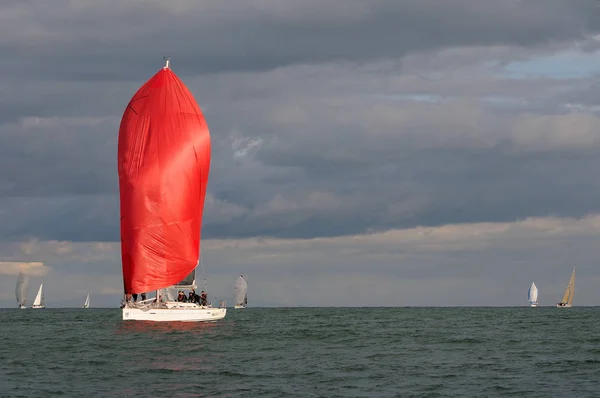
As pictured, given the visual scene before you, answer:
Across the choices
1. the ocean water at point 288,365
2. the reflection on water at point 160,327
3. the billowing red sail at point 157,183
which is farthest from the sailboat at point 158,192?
the ocean water at point 288,365

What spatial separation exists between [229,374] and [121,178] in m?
39.8

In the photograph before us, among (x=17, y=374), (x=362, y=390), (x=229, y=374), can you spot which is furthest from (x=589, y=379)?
(x=17, y=374)

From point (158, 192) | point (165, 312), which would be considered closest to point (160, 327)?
point (165, 312)

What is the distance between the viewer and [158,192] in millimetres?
82438

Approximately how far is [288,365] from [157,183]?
3363 cm

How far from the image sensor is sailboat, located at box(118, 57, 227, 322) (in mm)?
82438

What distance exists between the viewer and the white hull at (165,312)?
263 feet

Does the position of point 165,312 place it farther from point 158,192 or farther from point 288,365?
point 288,365

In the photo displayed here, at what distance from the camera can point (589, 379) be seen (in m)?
46.1

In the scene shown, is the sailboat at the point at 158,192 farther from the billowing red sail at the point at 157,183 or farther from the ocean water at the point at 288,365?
the ocean water at the point at 288,365

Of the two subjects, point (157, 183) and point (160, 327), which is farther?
point (157, 183)

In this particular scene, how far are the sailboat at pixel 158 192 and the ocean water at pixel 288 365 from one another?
5466 mm

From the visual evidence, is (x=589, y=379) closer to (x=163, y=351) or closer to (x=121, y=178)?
(x=163, y=351)

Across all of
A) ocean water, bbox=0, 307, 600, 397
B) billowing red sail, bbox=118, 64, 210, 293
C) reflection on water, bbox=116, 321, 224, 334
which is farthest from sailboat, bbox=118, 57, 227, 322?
ocean water, bbox=0, 307, 600, 397
